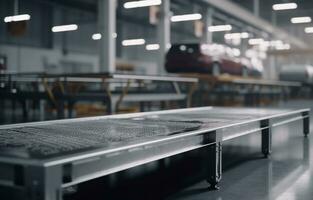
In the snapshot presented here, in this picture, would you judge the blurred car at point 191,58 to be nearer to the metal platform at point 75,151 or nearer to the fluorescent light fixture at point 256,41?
the metal platform at point 75,151

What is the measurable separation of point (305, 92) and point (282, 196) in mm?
18953

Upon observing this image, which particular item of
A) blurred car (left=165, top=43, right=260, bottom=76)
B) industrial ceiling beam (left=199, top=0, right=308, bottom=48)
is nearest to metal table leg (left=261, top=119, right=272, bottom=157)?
blurred car (left=165, top=43, right=260, bottom=76)

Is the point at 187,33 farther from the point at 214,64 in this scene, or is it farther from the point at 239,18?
the point at 214,64

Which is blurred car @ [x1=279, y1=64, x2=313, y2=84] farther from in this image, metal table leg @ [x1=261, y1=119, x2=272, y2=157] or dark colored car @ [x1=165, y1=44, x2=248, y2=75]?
metal table leg @ [x1=261, y1=119, x2=272, y2=157]

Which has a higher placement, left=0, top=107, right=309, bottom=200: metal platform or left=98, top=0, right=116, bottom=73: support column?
left=98, top=0, right=116, bottom=73: support column

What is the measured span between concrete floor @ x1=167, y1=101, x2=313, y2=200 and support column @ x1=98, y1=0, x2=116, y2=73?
5.22 metres

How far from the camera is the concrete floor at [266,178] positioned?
8.20 feet

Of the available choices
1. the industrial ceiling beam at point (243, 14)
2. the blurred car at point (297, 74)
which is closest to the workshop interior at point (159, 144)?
the industrial ceiling beam at point (243, 14)

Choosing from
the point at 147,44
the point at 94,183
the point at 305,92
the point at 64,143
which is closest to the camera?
the point at 64,143

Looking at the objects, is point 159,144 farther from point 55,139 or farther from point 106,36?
point 106,36

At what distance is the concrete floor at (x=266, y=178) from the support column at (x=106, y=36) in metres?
5.22

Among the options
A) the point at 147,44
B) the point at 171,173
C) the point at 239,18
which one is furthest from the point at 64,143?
the point at 147,44

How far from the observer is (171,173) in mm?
3205

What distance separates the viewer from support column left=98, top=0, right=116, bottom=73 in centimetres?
912
